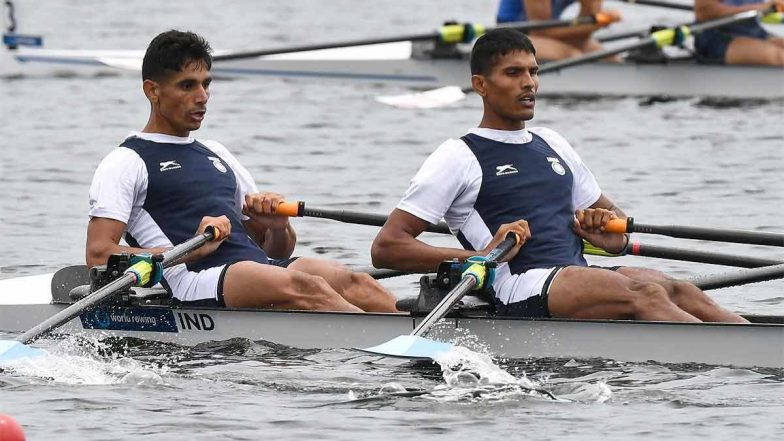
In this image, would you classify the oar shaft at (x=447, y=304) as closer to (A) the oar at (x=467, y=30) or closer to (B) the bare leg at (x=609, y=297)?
(B) the bare leg at (x=609, y=297)

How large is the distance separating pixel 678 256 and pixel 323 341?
6.69 ft

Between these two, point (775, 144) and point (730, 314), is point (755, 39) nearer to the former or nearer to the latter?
point (775, 144)

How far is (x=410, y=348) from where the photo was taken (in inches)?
330

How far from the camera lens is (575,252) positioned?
902cm

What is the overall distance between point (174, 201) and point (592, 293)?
2.16m

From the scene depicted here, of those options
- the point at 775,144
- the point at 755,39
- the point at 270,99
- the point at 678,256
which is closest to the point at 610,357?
the point at 678,256

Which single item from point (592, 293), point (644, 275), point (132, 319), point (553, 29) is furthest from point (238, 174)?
point (553, 29)

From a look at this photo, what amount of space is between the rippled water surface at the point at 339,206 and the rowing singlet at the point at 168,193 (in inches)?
20.4

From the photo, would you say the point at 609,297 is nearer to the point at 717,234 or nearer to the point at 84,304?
the point at 717,234

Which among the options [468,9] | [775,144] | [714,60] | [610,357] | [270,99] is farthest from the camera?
[468,9]

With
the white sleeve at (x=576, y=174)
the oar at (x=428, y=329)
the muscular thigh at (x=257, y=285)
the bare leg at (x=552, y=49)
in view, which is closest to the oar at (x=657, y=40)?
the bare leg at (x=552, y=49)

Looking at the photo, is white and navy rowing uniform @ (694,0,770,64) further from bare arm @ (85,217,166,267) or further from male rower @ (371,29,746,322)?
bare arm @ (85,217,166,267)

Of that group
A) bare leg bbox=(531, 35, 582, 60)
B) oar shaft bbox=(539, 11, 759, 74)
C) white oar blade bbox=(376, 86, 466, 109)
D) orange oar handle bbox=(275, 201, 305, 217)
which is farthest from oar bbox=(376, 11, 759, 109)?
orange oar handle bbox=(275, 201, 305, 217)

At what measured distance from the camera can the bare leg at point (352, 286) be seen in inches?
369
